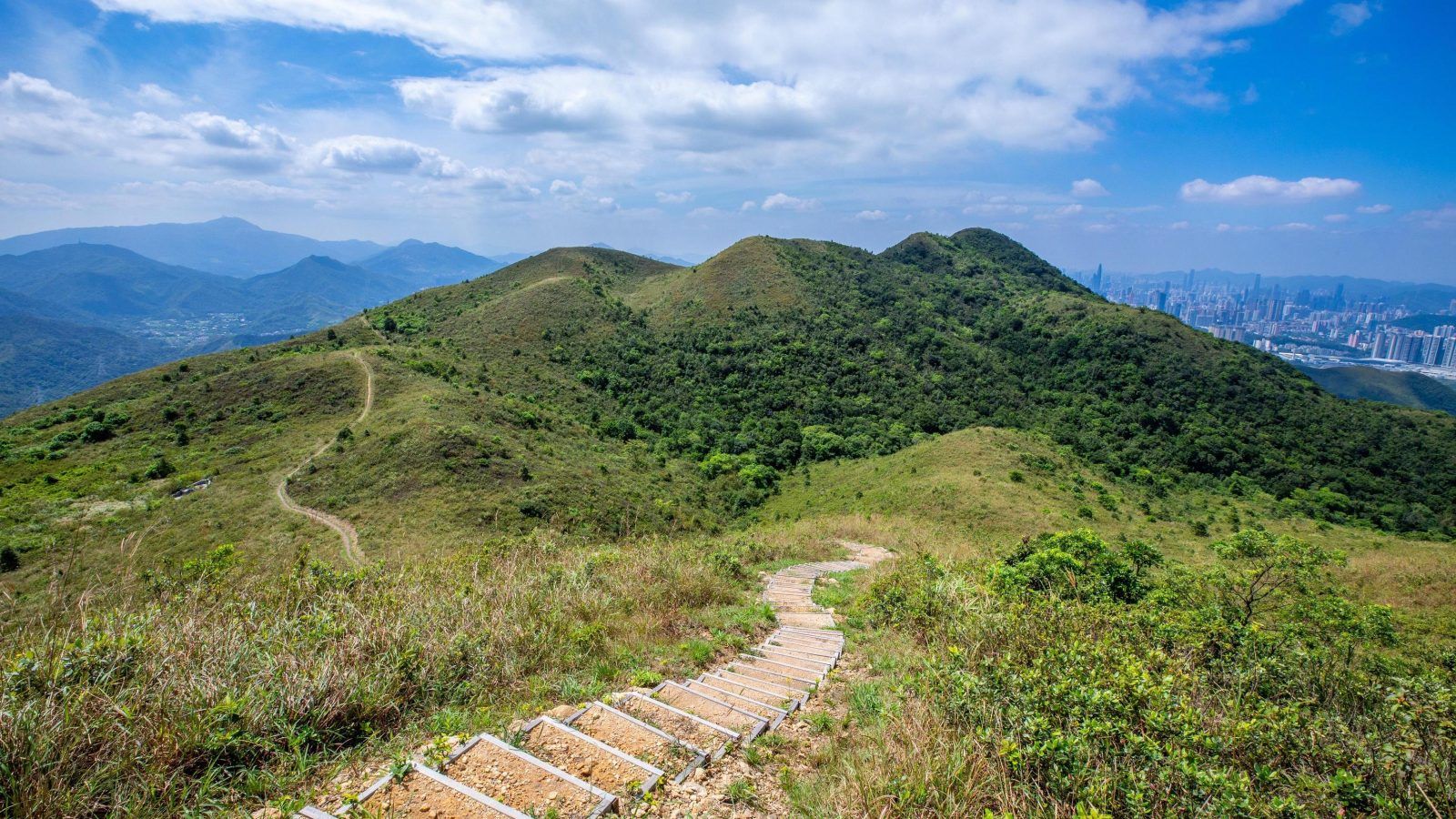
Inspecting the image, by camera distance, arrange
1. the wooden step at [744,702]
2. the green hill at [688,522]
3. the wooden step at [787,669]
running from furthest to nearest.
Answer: the wooden step at [787,669] → the wooden step at [744,702] → the green hill at [688,522]

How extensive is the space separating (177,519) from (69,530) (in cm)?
392

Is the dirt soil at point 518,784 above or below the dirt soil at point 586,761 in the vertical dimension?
above

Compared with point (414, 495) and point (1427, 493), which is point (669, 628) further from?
point (1427, 493)

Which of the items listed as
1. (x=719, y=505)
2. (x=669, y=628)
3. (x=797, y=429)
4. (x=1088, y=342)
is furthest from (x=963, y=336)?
(x=669, y=628)

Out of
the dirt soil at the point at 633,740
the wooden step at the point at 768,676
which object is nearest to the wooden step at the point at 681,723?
the dirt soil at the point at 633,740

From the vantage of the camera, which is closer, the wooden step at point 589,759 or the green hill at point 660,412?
the wooden step at point 589,759

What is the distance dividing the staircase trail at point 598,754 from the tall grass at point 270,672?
0.82 m

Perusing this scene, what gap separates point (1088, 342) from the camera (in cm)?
6644

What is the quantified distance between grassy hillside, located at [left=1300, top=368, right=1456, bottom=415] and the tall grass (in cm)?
14362

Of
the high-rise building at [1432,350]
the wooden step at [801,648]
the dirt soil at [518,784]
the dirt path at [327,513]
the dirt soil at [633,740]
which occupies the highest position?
the high-rise building at [1432,350]

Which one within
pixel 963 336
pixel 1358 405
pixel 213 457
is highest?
pixel 963 336

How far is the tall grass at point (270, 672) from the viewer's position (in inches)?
143

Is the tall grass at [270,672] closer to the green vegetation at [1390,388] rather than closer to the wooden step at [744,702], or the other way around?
the wooden step at [744,702]

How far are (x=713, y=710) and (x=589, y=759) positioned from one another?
1.43 metres
